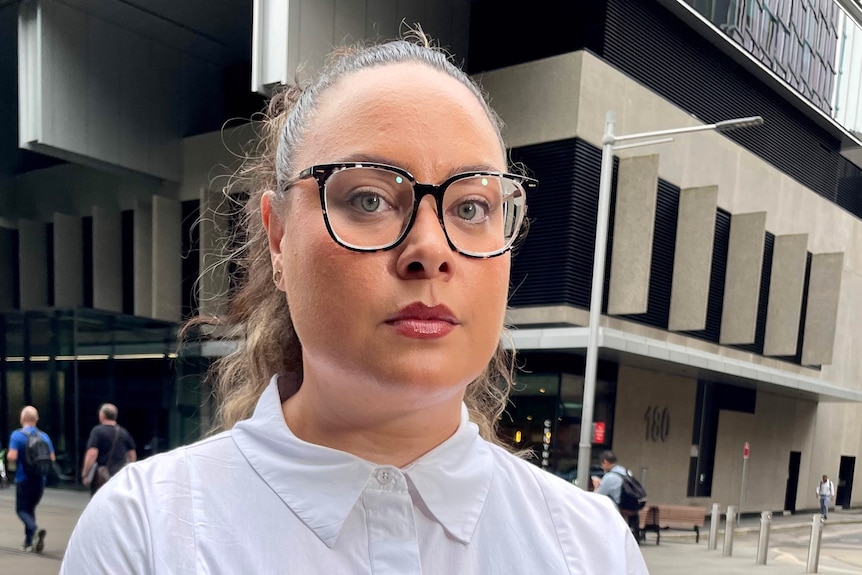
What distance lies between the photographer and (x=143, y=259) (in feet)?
60.9

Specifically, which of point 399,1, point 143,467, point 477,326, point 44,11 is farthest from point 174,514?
point 44,11

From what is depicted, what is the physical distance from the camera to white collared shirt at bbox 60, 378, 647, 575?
3.19ft

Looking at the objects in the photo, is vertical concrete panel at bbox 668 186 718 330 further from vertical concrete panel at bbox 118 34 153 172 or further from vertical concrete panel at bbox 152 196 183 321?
vertical concrete panel at bbox 118 34 153 172

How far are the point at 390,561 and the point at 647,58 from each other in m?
16.1

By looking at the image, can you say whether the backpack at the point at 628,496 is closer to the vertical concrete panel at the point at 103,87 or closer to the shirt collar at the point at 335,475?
the shirt collar at the point at 335,475

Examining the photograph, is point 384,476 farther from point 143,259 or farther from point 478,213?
point 143,259

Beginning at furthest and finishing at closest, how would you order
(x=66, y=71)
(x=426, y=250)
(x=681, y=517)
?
(x=681, y=517), (x=66, y=71), (x=426, y=250)

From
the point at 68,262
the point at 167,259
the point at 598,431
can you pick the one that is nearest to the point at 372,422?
the point at 598,431

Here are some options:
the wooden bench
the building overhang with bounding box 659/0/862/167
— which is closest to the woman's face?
the wooden bench

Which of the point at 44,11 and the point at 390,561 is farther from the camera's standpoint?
the point at 44,11

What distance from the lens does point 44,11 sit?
13.6m

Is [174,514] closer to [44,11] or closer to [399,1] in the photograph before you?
[399,1]

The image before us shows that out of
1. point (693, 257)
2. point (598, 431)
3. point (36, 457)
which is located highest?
point (693, 257)

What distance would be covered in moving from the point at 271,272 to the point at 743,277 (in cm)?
1841
